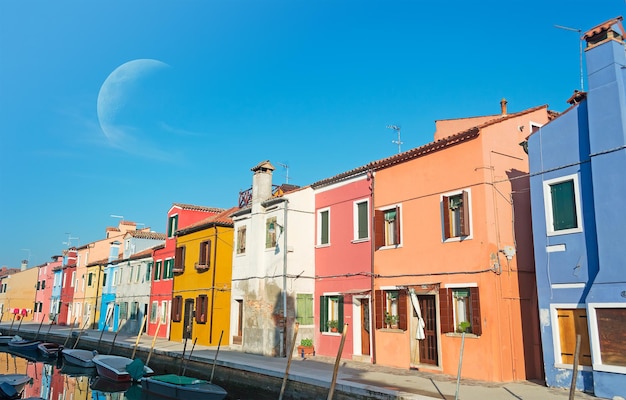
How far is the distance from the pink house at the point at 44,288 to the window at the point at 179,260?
31.9 meters

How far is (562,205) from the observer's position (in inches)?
519

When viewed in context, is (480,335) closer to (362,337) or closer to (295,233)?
(362,337)

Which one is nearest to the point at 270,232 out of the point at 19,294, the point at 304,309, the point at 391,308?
the point at 304,309

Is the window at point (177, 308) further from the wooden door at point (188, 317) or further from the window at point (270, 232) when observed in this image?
the window at point (270, 232)

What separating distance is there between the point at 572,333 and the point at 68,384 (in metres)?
20.8

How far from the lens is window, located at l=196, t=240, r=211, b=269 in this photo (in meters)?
26.9

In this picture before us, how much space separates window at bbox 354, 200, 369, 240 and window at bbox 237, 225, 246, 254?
22.8 feet

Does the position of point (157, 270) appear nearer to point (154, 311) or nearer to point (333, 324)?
point (154, 311)

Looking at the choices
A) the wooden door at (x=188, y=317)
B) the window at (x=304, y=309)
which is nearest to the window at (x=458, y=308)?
the window at (x=304, y=309)

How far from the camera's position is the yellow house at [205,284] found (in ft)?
85.0

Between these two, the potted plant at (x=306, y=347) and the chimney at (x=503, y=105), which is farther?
the potted plant at (x=306, y=347)

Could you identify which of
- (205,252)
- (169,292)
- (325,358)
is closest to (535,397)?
(325,358)

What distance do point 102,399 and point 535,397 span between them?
15.4 meters

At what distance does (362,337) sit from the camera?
727 inches
